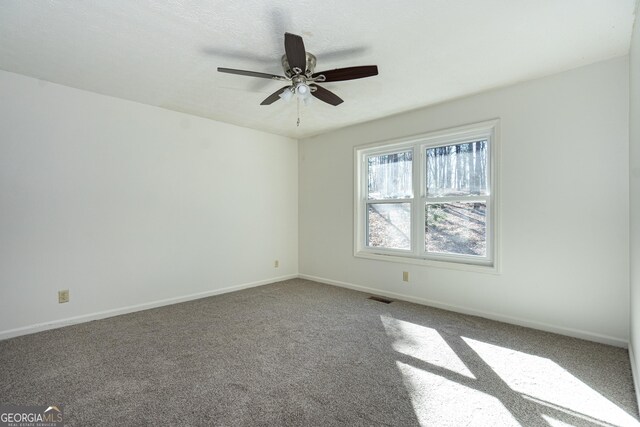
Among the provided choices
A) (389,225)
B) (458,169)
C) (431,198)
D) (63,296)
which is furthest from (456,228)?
(63,296)

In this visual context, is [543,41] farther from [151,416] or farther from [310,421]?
[151,416]

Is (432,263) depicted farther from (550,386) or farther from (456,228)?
(550,386)

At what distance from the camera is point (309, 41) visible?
89.4 inches

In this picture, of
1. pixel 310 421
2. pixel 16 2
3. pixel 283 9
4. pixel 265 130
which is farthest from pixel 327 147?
pixel 310 421

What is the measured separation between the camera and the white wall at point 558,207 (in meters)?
2.50

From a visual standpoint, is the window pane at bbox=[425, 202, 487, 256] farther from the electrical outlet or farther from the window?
the electrical outlet

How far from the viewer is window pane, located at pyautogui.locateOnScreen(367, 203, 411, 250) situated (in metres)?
4.02

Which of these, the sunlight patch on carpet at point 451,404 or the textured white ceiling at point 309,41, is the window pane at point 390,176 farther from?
the sunlight patch on carpet at point 451,404

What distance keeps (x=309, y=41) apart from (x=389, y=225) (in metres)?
2.61

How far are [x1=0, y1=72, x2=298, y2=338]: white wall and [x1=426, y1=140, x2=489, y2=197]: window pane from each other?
2479 mm

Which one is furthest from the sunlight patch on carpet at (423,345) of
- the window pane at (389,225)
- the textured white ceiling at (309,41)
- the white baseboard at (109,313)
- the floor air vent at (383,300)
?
the textured white ceiling at (309,41)

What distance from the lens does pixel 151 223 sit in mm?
3625

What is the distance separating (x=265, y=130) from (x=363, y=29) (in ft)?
9.12

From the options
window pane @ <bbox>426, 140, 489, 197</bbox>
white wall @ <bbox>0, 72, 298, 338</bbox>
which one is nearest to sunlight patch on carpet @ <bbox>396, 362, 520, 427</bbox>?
window pane @ <bbox>426, 140, 489, 197</bbox>
